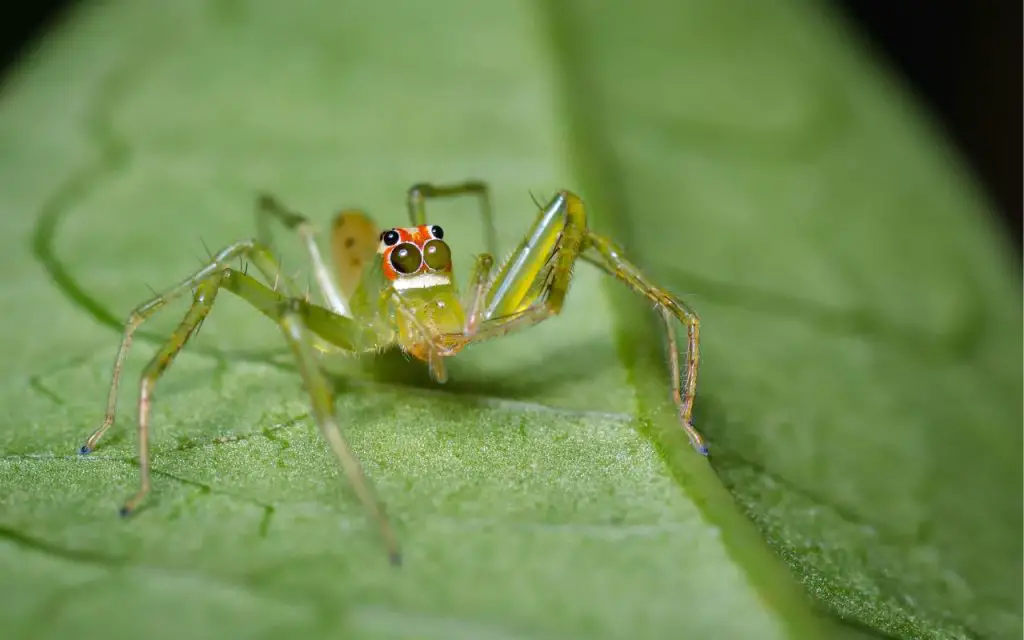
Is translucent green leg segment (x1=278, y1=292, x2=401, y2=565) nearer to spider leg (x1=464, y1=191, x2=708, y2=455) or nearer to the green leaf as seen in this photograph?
the green leaf

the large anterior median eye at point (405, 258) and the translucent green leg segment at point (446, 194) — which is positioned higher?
the translucent green leg segment at point (446, 194)

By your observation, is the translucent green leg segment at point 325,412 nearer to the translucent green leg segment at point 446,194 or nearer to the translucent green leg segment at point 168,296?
the translucent green leg segment at point 168,296

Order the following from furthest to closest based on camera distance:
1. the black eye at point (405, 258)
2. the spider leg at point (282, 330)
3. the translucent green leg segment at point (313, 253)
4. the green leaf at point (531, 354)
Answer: the translucent green leg segment at point (313, 253)
the black eye at point (405, 258)
the spider leg at point (282, 330)
the green leaf at point (531, 354)

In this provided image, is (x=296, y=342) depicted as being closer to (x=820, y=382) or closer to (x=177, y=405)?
(x=177, y=405)

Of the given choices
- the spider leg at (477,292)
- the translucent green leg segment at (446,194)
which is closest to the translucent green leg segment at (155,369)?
the spider leg at (477,292)

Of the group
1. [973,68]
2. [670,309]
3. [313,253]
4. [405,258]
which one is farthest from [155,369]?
[973,68]

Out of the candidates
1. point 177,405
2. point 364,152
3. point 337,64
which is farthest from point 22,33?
point 177,405

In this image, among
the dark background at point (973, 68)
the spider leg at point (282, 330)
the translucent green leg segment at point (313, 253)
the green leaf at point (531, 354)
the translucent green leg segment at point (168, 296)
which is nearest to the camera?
the green leaf at point (531, 354)
